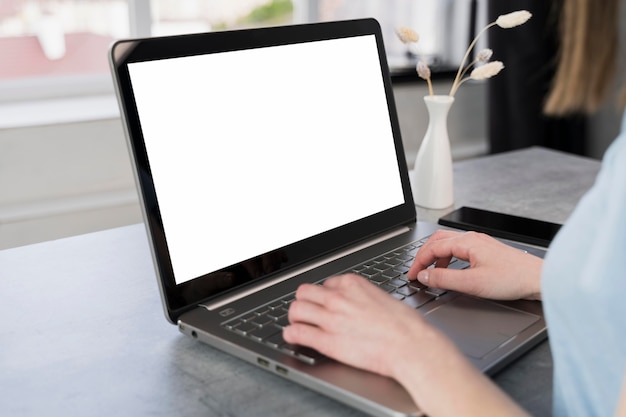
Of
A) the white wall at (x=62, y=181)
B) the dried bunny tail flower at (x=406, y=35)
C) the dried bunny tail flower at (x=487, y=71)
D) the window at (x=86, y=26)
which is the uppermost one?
the window at (x=86, y=26)

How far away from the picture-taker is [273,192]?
973 mm

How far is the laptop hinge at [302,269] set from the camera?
0.88m

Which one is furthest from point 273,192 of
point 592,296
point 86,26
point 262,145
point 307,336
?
point 86,26

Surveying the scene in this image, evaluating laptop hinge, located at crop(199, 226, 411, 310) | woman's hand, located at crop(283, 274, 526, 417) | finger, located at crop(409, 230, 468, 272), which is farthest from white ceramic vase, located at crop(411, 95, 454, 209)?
woman's hand, located at crop(283, 274, 526, 417)

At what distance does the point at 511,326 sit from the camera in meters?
0.84

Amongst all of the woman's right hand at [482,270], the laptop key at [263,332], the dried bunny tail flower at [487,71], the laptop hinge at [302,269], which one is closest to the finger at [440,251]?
the woman's right hand at [482,270]

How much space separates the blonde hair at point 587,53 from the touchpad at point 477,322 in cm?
28

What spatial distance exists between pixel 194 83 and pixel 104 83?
67.1 inches

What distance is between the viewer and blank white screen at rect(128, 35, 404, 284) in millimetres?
849

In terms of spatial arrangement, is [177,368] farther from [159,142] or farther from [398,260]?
[398,260]

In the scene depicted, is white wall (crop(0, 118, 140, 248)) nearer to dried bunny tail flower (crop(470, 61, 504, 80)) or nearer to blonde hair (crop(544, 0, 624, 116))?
dried bunny tail flower (crop(470, 61, 504, 80))

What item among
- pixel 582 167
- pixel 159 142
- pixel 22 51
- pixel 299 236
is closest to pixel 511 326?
pixel 299 236

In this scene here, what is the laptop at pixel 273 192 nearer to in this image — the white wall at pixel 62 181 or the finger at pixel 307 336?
the finger at pixel 307 336

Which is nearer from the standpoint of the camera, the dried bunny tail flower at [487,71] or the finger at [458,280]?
the finger at [458,280]
